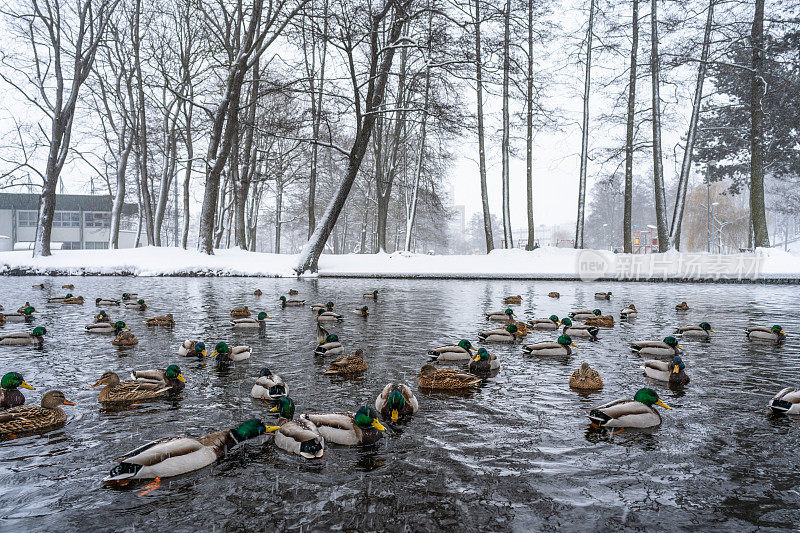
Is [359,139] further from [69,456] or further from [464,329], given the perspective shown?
[69,456]

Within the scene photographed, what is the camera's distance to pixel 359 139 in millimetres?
22688

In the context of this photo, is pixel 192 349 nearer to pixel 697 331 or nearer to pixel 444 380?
pixel 444 380

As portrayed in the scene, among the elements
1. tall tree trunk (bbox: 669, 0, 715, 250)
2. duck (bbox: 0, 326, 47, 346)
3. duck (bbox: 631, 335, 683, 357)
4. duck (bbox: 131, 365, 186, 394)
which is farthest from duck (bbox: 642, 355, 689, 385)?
tall tree trunk (bbox: 669, 0, 715, 250)

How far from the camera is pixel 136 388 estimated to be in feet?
19.7

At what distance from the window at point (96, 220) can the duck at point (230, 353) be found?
62678mm

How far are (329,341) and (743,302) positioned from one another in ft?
49.0

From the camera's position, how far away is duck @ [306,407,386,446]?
184 inches

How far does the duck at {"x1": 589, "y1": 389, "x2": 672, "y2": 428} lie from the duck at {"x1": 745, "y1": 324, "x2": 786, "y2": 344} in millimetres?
6321

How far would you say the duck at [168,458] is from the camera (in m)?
3.87

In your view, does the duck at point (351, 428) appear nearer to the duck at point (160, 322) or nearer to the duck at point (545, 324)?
the duck at point (545, 324)

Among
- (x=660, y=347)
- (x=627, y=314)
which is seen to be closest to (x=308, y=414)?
(x=660, y=347)

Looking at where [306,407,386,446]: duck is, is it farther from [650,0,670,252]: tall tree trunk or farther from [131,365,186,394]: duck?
[650,0,670,252]: tall tree trunk

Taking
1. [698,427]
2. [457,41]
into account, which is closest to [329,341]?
[698,427]

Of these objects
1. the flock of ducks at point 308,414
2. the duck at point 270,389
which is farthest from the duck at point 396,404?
the duck at point 270,389
